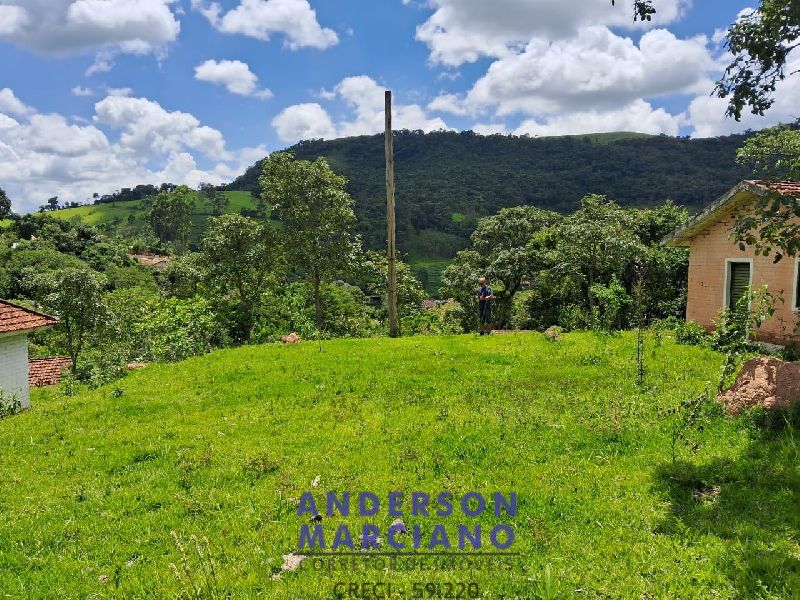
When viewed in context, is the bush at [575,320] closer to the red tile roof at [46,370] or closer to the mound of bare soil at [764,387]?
the mound of bare soil at [764,387]

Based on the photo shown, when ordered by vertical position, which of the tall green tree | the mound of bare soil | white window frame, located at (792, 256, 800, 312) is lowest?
the mound of bare soil

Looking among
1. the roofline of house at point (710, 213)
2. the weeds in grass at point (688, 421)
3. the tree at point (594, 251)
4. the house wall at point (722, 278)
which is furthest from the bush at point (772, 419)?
the tree at point (594, 251)

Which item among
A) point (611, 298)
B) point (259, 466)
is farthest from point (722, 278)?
point (259, 466)

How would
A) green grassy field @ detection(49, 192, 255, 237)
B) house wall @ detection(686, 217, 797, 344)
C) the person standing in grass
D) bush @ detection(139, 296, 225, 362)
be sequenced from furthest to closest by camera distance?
1. green grassy field @ detection(49, 192, 255, 237)
2. bush @ detection(139, 296, 225, 362)
3. the person standing in grass
4. house wall @ detection(686, 217, 797, 344)

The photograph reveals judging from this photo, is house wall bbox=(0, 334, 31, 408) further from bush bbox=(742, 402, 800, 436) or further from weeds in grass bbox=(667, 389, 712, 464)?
bush bbox=(742, 402, 800, 436)

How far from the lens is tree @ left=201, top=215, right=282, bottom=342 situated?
97.3 feet

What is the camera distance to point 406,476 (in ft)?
22.6

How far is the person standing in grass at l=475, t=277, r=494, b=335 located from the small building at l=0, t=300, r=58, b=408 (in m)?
14.4

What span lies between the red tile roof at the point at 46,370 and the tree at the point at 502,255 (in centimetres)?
2393

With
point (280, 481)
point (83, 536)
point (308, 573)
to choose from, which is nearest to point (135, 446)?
point (83, 536)

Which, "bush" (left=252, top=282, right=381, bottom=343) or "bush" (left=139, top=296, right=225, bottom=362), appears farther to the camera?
"bush" (left=252, top=282, right=381, bottom=343)

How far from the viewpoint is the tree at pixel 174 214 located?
317ft

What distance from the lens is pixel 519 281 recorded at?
30422 mm

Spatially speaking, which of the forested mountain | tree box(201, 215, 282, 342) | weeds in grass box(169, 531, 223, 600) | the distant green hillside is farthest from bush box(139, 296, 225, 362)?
the distant green hillside
